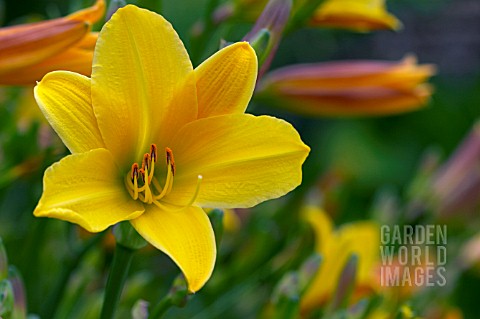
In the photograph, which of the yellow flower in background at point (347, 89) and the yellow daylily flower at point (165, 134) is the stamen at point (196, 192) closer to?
the yellow daylily flower at point (165, 134)

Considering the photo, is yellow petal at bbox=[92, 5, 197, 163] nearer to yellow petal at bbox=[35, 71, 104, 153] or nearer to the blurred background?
yellow petal at bbox=[35, 71, 104, 153]

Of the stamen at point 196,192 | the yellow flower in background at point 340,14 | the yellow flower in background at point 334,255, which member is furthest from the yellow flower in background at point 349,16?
the stamen at point 196,192

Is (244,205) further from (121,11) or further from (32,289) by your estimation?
(32,289)

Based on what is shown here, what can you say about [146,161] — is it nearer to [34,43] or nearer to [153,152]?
[153,152]

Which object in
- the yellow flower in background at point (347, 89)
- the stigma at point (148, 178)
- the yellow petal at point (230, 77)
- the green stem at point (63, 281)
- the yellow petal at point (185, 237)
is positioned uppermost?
the yellow petal at point (230, 77)

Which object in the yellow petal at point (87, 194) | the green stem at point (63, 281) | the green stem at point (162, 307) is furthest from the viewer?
the green stem at point (63, 281)

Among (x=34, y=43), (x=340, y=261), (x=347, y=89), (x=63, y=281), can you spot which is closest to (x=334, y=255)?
(x=340, y=261)
